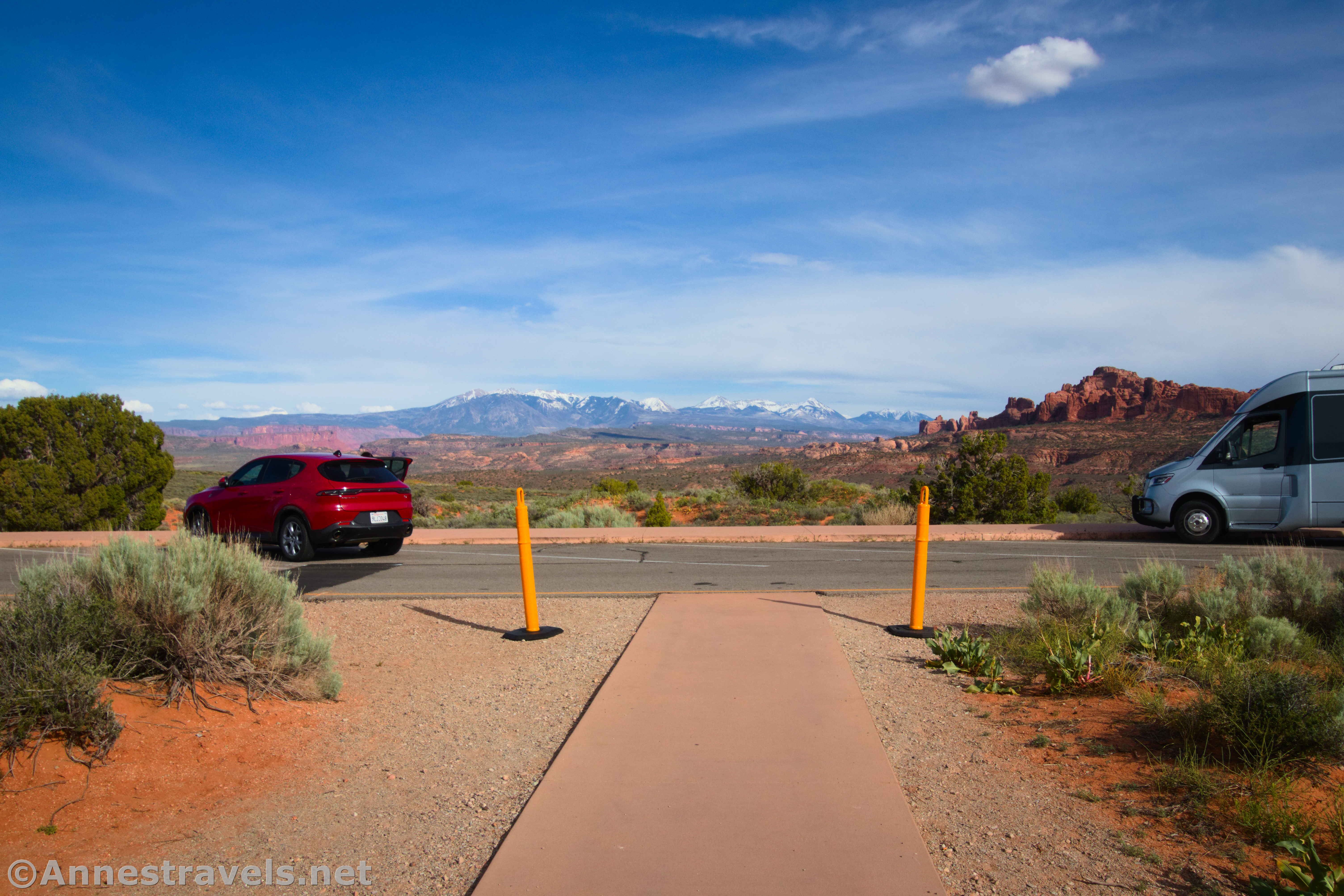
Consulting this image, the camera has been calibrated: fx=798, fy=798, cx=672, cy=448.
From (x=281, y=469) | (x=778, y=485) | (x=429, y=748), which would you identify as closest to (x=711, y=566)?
(x=281, y=469)

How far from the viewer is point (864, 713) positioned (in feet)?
16.6

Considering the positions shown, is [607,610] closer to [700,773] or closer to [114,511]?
[700,773]

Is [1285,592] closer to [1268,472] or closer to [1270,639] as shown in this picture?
[1270,639]

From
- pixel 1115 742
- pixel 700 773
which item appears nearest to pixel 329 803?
pixel 700 773

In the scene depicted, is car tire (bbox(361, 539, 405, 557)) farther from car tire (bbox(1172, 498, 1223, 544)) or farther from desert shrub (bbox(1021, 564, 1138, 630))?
car tire (bbox(1172, 498, 1223, 544))

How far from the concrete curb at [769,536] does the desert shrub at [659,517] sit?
517cm

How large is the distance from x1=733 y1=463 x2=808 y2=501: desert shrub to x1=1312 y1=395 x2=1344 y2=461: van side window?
17.6m

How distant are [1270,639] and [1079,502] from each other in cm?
2258

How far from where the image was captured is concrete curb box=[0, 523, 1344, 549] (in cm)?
1562

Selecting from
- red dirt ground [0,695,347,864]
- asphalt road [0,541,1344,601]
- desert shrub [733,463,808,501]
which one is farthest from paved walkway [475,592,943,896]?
desert shrub [733,463,808,501]

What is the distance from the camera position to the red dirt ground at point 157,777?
3562 mm

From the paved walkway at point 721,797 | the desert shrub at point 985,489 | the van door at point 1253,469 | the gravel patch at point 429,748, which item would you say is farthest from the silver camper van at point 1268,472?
the paved walkway at point 721,797

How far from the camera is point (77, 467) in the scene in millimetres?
19234

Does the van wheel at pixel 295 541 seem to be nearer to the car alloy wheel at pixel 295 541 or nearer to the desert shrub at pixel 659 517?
the car alloy wheel at pixel 295 541
